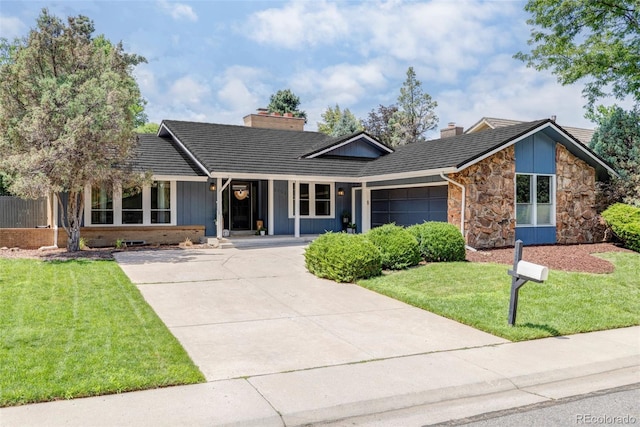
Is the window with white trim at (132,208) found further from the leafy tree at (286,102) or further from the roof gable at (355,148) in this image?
the leafy tree at (286,102)

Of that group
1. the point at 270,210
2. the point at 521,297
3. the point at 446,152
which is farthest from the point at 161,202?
the point at 521,297

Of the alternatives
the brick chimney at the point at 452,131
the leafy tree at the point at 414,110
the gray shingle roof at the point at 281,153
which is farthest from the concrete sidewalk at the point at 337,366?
the leafy tree at the point at 414,110

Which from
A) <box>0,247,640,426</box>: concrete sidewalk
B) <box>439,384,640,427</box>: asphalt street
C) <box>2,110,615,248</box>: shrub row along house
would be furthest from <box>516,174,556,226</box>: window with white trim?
<box>439,384,640,427</box>: asphalt street

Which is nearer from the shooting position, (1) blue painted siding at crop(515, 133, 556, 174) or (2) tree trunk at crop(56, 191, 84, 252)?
(2) tree trunk at crop(56, 191, 84, 252)

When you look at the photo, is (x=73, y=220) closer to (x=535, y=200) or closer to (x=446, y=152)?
(x=446, y=152)

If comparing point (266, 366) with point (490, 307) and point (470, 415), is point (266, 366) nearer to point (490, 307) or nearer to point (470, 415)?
point (470, 415)

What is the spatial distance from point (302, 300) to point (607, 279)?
6.93 m

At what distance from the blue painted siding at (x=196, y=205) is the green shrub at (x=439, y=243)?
8.40m

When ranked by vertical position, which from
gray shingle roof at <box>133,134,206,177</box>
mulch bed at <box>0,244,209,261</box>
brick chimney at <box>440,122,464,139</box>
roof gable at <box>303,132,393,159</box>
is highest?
brick chimney at <box>440,122,464,139</box>

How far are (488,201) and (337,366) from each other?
11641mm

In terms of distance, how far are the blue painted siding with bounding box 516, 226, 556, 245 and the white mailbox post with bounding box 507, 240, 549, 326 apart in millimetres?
9862

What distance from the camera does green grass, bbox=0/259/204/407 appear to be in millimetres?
4641

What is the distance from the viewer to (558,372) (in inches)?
218

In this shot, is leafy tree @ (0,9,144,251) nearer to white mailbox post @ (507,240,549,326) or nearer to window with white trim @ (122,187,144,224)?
window with white trim @ (122,187,144,224)
